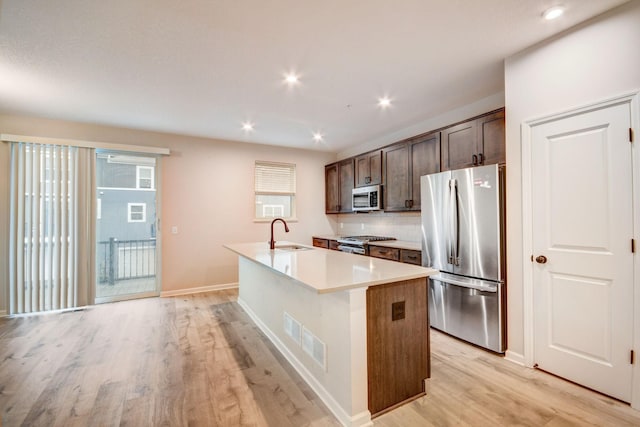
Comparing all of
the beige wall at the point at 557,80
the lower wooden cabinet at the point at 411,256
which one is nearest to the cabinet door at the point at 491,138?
the beige wall at the point at 557,80

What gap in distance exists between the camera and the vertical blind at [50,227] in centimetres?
367

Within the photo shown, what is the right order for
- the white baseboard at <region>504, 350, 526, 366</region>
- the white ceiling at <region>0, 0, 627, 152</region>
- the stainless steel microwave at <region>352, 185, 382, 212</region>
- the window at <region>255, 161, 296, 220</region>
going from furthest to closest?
1. the window at <region>255, 161, 296, 220</region>
2. the stainless steel microwave at <region>352, 185, 382, 212</region>
3. the white baseboard at <region>504, 350, 526, 366</region>
4. the white ceiling at <region>0, 0, 627, 152</region>

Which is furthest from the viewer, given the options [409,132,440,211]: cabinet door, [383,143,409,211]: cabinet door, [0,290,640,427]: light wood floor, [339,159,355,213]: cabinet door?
[339,159,355,213]: cabinet door

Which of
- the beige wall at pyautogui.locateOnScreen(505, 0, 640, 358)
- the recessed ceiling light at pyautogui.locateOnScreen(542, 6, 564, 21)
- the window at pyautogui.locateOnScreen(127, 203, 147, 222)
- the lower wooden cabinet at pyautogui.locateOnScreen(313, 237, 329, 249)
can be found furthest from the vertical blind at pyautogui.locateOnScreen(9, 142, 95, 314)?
the recessed ceiling light at pyautogui.locateOnScreen(542, 6, 564, 21)

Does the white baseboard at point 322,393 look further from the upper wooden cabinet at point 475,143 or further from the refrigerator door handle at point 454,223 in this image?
the upper wooden cabinet at point 475,143

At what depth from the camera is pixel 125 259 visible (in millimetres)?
4887

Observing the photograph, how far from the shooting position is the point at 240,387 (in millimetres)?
2109

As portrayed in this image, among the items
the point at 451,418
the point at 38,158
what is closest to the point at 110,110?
the point at 38,158

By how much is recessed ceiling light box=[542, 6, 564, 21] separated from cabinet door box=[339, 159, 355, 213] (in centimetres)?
337

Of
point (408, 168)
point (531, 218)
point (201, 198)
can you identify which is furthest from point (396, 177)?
point (201, 198)

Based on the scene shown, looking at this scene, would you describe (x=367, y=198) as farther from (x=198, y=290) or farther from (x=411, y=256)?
(x=198, y=290)

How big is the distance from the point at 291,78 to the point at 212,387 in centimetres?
278

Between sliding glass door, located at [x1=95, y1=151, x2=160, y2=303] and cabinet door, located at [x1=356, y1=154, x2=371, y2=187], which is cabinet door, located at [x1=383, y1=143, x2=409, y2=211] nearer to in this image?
cabinet door, located at [x1=356, y1=154, x2=371, y2=187]

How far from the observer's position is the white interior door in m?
1.87
